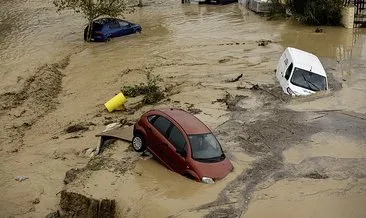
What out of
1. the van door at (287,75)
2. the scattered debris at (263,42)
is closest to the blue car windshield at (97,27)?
the scattered debris at (263,42)

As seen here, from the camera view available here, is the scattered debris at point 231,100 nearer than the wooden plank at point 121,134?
No

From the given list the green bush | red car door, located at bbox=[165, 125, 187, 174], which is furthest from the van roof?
the green bush

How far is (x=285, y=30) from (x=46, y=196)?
21567 millimetres

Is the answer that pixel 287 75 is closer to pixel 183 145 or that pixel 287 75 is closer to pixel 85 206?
pixel 183 145

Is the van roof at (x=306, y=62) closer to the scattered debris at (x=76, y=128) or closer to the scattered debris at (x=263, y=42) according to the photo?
the scattered debris at (x=76, y=128)

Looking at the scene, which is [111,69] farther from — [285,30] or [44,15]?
[44,15]

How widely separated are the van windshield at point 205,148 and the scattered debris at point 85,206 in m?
2.23

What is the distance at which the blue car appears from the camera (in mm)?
29844

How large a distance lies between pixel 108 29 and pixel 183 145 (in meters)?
18.3

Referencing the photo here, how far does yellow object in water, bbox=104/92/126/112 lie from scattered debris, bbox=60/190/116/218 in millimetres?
6289

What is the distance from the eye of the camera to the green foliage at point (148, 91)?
19.5 m

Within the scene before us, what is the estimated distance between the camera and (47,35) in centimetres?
3234

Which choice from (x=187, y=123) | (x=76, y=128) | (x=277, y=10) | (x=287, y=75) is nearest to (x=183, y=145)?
(x=187, y=123)

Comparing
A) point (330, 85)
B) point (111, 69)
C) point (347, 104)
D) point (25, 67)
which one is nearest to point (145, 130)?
point (347, 104)
